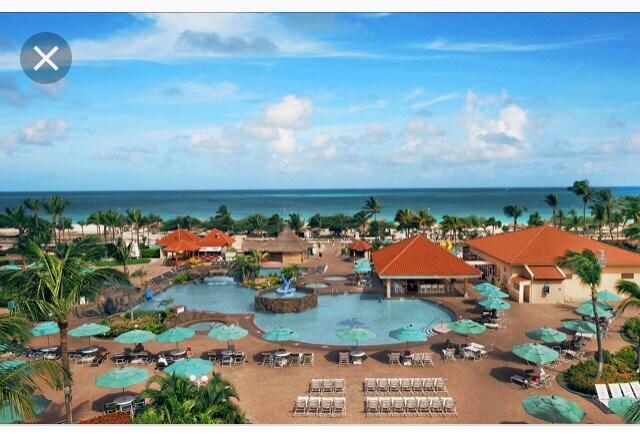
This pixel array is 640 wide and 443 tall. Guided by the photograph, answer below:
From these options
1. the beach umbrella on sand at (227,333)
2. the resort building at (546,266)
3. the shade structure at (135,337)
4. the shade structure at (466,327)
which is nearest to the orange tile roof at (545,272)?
the resort building at (546,266)

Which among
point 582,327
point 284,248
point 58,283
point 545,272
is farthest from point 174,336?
point 284,248

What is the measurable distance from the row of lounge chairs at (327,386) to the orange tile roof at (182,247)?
3091 centimetres

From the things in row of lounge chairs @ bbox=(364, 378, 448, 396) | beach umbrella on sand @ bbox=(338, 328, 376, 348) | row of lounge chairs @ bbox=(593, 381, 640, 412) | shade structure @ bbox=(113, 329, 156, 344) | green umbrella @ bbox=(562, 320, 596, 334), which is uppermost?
shade structure @ bbox=(113, 329, 156, 344)

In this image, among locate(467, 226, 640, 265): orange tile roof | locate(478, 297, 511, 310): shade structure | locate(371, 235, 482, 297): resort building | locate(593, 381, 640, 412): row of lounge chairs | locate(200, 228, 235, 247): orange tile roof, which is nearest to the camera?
locate(593, 381, 640, 412): row of lounge chairs

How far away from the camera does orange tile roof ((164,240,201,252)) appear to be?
145 ft

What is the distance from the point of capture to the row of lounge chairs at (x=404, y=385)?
16.2m

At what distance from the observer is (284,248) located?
150 ft

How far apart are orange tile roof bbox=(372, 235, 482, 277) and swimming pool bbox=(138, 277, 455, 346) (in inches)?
82.9

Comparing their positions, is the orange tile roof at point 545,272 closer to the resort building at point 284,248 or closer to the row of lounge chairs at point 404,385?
the row of lounge chairs at point 404,385

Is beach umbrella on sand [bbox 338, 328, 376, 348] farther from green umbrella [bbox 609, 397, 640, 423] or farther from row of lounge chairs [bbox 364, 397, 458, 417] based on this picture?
green umbrella [bbox 609, 397, 640, 423]

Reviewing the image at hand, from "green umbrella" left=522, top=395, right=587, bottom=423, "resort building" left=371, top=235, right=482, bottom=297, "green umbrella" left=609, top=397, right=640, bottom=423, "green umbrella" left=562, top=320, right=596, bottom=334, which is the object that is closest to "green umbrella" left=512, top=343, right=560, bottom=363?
"green umbrella" left=522, top=395, right=587, bottom=423

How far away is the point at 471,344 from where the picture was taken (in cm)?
2052

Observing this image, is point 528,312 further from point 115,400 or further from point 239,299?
point 115,400

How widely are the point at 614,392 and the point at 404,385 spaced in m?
7.12
